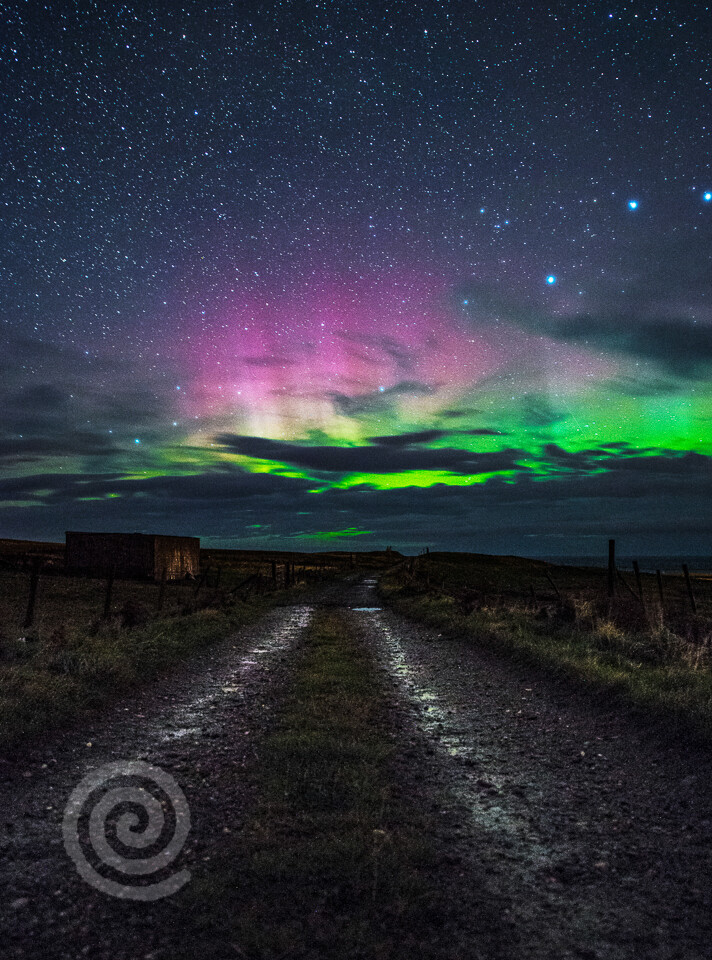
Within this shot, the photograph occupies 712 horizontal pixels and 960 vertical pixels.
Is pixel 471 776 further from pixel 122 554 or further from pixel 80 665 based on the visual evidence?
pixel 122 554

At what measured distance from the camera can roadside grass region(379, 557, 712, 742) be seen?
8.49 metres

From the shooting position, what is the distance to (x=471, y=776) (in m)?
6.49

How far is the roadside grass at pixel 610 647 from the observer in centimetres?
849

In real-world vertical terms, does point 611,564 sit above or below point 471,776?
above

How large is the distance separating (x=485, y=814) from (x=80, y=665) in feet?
26.0

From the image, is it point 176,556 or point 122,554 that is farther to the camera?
point 176,556

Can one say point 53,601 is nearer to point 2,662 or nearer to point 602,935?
point 2,662

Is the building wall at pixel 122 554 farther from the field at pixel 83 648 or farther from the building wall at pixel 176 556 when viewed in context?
the field at pixel 83 648

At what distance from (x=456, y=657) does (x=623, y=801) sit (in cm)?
830

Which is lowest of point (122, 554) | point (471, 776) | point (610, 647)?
point (471, 776)

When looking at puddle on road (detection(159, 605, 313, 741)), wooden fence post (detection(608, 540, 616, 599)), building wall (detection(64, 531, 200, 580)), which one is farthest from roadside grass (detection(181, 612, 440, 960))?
building wall (detection(64, 531, 200, 580))

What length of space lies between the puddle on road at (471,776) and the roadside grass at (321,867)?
26.5 inches

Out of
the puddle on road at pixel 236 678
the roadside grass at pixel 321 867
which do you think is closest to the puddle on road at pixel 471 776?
the roadside grass at pixel 321 867

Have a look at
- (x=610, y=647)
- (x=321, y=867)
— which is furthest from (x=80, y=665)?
(x=610, y=647)
